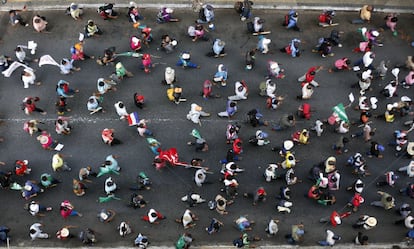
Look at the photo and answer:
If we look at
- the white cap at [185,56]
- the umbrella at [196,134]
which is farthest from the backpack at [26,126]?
the white cap at [185,56]

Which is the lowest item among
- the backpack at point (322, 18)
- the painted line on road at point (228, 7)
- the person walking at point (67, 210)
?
the person walking at point (67, 210)

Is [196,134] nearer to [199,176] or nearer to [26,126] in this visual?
[199,176]

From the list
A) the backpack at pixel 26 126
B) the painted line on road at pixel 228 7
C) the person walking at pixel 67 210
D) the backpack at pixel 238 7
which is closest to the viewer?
the person walking at pixel 67 210

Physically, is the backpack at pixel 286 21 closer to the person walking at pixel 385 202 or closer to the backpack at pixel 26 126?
the person walking at pixel 385 202

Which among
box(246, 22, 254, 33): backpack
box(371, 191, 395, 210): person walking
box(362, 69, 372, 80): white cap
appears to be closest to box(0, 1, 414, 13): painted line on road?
box(246, 22, 254, 33): backpack

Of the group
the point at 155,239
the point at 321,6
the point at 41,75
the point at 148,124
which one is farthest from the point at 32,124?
the point at 321,6

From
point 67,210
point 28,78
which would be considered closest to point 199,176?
point 67,210

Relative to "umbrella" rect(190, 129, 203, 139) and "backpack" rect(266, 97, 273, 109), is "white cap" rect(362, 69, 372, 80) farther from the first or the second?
"umbrella" rect(190, 129, 203, 139)

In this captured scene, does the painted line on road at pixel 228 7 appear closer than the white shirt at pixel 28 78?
No
